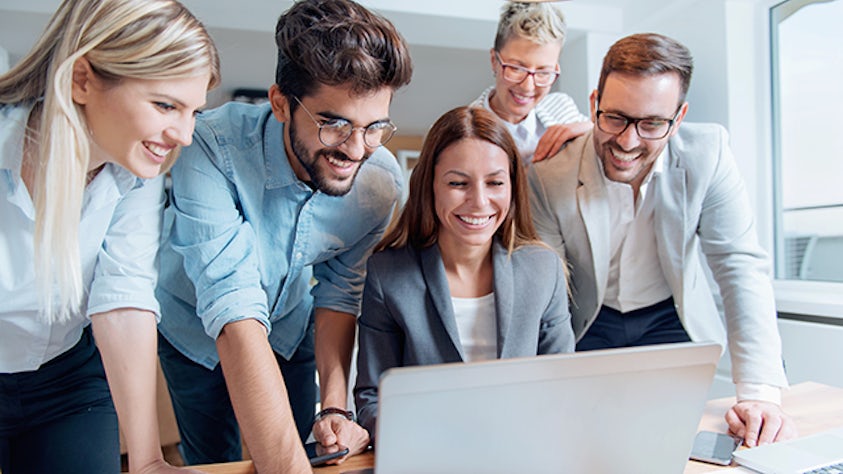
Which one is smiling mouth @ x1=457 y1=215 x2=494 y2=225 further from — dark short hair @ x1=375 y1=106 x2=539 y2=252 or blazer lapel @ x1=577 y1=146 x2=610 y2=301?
blazer lapel @ x1=577 y1=146 x2=610 y2=301

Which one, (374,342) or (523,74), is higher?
(523,74)

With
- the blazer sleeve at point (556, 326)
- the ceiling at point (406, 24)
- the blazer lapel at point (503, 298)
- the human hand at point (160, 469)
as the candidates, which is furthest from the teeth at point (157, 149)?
the ceiling at point (406, 24)

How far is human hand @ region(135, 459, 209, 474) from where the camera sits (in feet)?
2.97

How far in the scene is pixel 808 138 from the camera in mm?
2645

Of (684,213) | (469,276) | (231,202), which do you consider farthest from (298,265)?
(684,213)

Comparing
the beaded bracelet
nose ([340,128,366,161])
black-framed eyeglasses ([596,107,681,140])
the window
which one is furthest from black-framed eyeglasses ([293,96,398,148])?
the window

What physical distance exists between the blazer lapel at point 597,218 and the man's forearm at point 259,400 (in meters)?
0.90

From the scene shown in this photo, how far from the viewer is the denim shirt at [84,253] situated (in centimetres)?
89

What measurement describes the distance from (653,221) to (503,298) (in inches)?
22.2

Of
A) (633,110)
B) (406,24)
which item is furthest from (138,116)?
A: (406,24)

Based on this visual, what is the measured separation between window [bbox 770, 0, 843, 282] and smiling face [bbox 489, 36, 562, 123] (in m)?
1.42

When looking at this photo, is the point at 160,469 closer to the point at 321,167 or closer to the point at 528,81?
the point at 321,167

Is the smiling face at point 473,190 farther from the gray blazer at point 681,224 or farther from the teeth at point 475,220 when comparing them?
the gray blazer at point 681,224

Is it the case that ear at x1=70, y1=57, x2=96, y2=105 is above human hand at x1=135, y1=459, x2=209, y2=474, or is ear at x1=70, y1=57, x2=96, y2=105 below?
above
